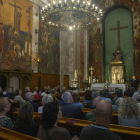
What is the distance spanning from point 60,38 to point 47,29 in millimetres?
2187

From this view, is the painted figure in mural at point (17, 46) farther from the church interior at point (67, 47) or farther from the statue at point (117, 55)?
the statue at point (117, 55)

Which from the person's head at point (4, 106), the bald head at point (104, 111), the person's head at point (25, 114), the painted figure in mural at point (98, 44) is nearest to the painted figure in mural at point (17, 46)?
the painted figure in mural at point (98, 44)

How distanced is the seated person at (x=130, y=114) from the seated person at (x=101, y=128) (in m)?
1.33

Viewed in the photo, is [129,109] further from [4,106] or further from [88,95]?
[88,95]

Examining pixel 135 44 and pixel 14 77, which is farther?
pixel 135 44

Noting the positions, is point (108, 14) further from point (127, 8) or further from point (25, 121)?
point (25, 121)

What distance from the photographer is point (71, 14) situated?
442 inches

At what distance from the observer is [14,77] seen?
520 inches

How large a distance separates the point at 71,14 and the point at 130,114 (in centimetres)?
937

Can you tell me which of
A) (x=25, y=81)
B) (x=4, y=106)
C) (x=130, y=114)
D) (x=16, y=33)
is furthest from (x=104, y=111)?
(x=25, y=81)

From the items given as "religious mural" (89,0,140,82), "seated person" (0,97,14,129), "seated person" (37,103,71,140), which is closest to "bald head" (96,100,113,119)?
"seated person" (37,103,71,140)

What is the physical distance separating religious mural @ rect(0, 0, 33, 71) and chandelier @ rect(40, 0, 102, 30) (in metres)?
3.75

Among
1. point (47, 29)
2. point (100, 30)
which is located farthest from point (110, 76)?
point (47, 29)

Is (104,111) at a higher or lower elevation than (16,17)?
lower
